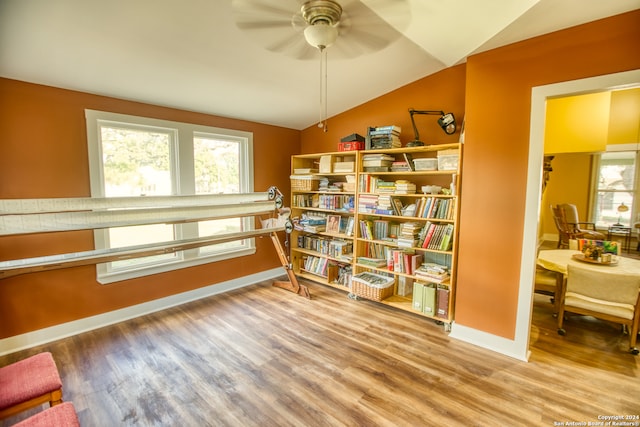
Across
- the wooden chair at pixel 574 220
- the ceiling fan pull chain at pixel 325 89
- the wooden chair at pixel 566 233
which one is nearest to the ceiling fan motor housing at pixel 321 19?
the ceiling fan pull chain at pixel 325 89

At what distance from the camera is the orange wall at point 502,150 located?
202 centimetres

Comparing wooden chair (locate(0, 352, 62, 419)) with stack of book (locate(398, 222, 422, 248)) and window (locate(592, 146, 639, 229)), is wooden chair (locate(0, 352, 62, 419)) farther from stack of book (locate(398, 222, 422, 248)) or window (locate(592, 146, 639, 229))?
window (locate(592, 146, 639, 229))

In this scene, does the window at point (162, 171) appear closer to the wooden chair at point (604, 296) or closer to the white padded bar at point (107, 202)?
the white padded bar at point (107, 202)

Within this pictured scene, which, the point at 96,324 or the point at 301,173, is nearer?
the point at 96,324

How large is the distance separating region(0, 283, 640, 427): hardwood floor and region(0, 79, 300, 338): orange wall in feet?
0.96

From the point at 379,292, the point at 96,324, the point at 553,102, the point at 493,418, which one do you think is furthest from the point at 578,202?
the point at 96,324

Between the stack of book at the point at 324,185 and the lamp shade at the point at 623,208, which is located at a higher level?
the stack of book at the point at 324,185

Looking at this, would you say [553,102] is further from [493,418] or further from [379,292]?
[493,418]

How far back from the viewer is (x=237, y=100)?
3305mm

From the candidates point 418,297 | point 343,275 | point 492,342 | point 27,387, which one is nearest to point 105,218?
point 27,387

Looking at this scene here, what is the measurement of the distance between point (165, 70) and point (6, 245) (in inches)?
77.6

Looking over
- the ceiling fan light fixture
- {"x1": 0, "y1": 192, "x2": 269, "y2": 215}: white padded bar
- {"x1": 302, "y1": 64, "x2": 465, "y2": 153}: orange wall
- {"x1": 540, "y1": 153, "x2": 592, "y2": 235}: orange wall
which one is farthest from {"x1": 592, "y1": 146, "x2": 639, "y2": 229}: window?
{"x1": 0, "y1": 192, "x2": 269, "y2": 215}: white padded bar

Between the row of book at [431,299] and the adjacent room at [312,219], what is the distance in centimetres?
3

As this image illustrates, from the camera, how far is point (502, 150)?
94.5 inches
